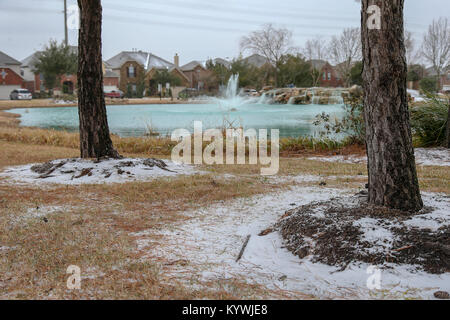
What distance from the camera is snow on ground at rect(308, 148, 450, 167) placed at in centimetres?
699

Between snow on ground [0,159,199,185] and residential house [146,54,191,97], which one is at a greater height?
residential house [146,54,191,97]

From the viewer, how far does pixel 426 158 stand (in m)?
7.21

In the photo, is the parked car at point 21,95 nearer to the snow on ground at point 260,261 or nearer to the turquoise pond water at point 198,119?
the turquoise pond water at point 198,119

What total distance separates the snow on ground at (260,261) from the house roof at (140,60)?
50.5 m

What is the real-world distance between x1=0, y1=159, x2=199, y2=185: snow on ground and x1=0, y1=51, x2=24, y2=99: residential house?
43.0 meters

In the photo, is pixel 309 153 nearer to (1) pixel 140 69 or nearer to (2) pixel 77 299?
(2) pixel 77 299

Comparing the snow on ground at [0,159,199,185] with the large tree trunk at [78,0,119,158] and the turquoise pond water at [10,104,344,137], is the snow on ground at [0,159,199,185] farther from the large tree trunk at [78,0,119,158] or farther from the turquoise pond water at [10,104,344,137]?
the turquoise pond water at [10,104,344,137]

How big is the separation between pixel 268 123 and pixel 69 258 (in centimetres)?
1295

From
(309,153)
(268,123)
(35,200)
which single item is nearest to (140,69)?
(268,123)

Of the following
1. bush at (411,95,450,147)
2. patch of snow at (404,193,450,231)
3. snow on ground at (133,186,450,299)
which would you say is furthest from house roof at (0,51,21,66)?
patch of snow at (404,193,450,231)

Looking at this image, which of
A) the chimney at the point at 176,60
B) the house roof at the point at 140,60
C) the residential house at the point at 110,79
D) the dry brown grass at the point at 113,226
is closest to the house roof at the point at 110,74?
the residential house at the point at 110,79

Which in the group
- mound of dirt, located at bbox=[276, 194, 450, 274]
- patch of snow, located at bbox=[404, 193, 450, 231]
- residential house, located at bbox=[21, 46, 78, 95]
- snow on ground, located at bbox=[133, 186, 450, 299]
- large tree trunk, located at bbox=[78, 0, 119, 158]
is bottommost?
snow on ground, located at bbox=[133, 186, 450, 299]

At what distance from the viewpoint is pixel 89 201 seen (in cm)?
461

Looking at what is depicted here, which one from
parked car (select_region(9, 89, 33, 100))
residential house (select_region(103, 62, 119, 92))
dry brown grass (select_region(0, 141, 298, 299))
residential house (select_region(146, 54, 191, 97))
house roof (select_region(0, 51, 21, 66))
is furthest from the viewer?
residential house (select_region(103, 62, 119, 92))
